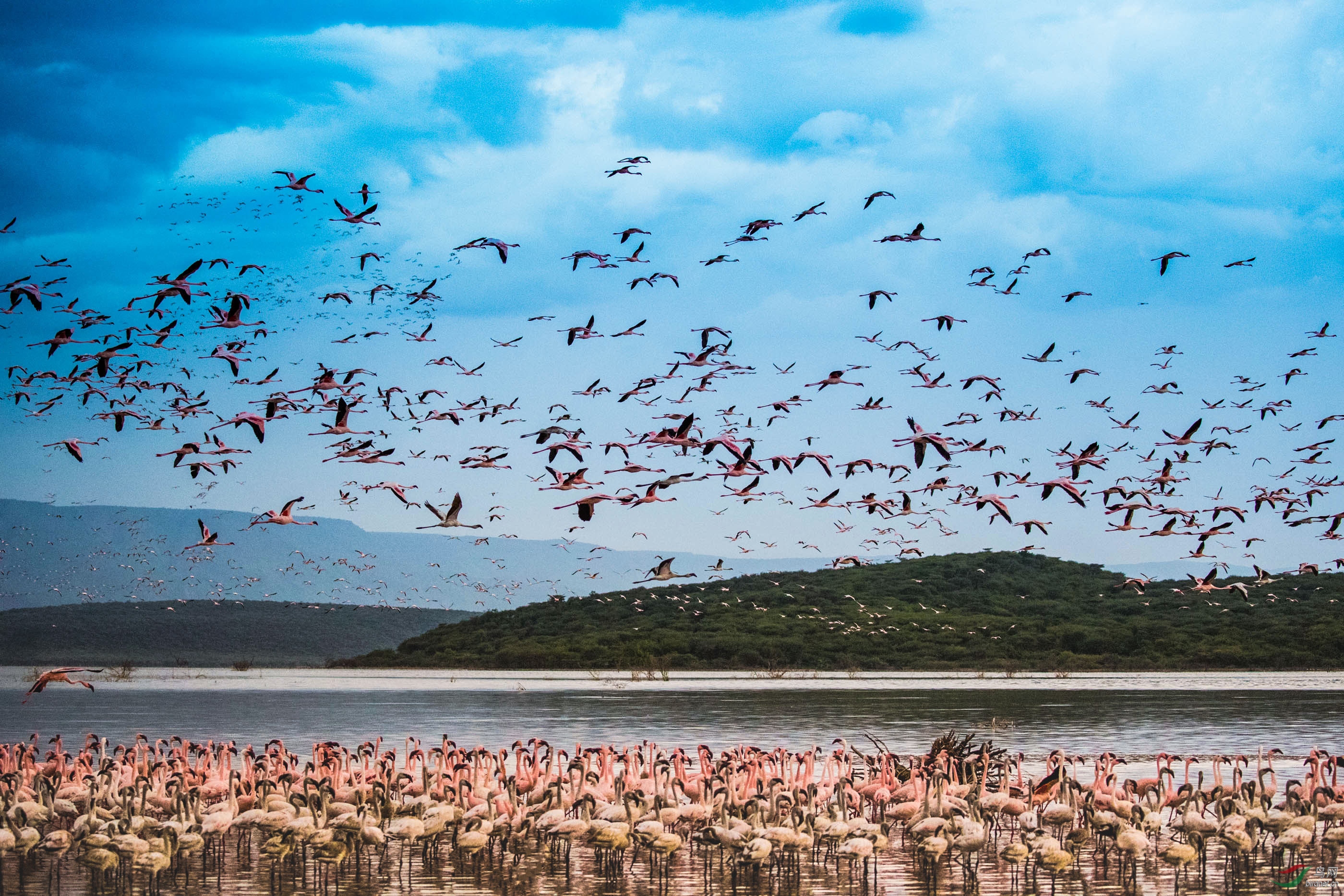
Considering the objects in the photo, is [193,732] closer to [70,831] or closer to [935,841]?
[70,831]

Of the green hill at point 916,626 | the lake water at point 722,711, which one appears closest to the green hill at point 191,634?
the green hill at point 916,626

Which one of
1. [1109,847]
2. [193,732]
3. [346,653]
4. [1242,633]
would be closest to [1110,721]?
[1109,847]

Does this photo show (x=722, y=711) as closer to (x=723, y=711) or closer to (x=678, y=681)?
(x=723, y=711)

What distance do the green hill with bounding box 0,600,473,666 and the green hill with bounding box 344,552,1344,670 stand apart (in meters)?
12.7

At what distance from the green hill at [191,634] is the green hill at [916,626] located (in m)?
12.7

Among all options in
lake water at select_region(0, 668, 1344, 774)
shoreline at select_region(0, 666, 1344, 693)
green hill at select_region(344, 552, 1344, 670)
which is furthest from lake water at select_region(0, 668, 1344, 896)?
green hill at select_region(344, 552, 1344, 670)

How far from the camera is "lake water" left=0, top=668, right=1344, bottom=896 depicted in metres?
15.1

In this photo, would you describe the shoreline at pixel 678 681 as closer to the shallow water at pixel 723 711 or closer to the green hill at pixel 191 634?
the shallow water at pixel 723 711

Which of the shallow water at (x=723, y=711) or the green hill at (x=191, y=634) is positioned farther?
the green hill at (x=191, y=634)

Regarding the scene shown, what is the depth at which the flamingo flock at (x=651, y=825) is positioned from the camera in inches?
581

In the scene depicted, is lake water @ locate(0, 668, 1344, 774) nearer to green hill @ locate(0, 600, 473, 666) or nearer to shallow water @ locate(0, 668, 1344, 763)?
shallow water @ locate(0, 668, 1344, 763)

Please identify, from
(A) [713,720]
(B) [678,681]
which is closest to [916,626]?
(B) [678,681]

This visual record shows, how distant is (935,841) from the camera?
14.6 metres

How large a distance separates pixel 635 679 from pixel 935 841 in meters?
50.2
